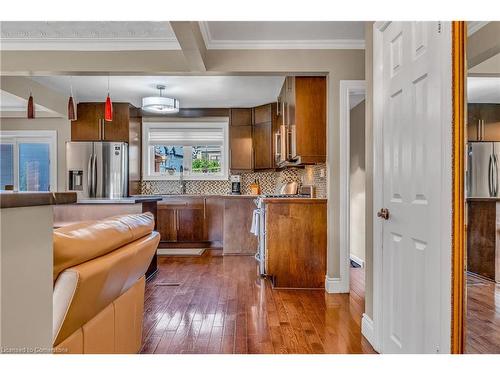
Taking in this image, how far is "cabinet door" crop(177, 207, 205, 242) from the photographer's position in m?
6.52

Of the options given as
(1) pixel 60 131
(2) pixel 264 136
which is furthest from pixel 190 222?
(1) pixel 60 131

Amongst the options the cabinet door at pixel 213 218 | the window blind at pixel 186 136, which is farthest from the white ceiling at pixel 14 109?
the cabinet door at pixel 213 218

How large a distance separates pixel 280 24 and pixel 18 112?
5.47m

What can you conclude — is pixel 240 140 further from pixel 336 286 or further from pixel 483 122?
Answer: pixel 483 122

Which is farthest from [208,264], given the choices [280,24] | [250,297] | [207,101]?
[280,24]

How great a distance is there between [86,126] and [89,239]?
5587 millimetres

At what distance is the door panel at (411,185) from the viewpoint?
1711 mm

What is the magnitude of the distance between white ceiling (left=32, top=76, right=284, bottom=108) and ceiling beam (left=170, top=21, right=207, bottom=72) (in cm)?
129

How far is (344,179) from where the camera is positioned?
397 cm

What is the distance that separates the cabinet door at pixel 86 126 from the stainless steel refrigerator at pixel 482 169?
6.13m

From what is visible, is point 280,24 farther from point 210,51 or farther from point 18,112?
point 18,112

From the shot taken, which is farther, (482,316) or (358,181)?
(358,181)

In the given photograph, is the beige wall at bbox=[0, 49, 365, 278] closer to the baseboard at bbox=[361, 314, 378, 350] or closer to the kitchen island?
the baseboard at bbox=[361, 314, 378, 350]

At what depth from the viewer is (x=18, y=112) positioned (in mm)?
6785
